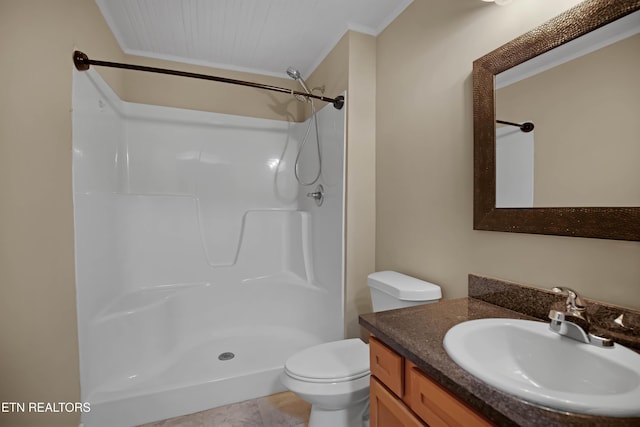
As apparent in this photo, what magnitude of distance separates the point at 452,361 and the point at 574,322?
40cm

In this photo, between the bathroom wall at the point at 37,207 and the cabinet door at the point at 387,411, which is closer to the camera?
the cabinet door at the point at 387,411

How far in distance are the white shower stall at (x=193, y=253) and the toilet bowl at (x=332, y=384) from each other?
1.86 ft

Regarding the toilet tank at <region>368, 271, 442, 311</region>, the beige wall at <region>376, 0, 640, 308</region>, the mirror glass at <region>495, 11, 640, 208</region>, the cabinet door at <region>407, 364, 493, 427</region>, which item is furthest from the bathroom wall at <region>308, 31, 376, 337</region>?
the cabinet door at <region>407, 364, 493, 427</region>

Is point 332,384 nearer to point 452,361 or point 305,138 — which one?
point 452,361

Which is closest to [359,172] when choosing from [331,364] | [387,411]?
[331,364]

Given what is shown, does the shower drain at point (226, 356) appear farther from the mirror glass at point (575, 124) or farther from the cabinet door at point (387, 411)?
the mirror glass at point (575, 124)

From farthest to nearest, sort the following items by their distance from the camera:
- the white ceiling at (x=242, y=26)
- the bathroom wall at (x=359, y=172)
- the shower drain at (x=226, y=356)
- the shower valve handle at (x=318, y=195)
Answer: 1. the shower valve handle at (x=318, y=195)
2. the shower drain at (x=226, y=356)
3. the bathroom wall at (x=359, y=172)
4. the white ceiling at (x=242, y=26)

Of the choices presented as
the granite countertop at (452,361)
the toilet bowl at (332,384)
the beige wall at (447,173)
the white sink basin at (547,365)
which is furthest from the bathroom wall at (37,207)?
the beige wall at (447,173)

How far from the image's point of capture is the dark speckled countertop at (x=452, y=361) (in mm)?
522

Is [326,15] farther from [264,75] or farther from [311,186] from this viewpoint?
[311,186]

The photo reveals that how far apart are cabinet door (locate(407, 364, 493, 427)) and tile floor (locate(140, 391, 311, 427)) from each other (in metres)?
1.15

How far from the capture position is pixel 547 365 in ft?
2.70

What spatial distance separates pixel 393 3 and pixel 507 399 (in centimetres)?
203

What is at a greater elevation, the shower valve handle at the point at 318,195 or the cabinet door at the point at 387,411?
the shower valve handle at the point at 318,195
